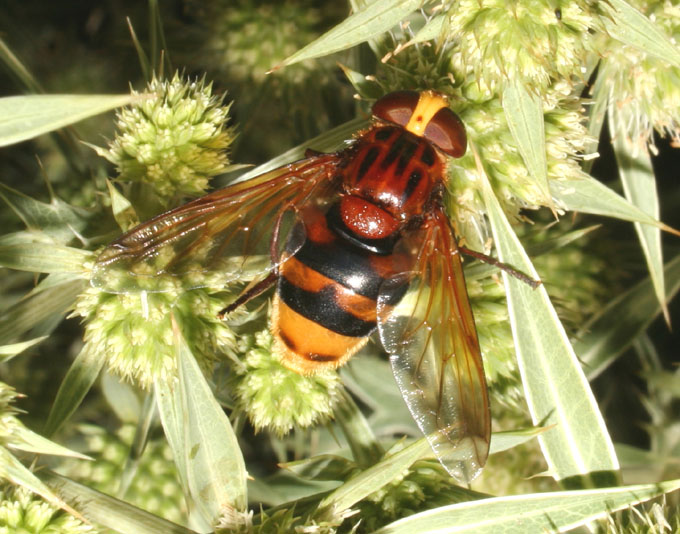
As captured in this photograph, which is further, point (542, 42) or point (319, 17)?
point (319, 17)

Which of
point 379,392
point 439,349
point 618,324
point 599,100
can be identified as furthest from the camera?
point 379,392

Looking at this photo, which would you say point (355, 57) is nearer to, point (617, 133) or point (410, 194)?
point (410, 194)

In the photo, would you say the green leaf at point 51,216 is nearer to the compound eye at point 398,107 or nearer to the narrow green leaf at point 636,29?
the compound eye at point 398,107

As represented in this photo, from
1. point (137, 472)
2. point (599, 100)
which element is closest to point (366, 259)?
point (599, 100)

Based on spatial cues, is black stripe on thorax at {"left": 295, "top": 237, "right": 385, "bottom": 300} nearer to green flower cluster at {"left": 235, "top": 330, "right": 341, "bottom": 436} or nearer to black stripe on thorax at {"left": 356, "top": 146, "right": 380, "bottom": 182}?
black stripe on thorax at {"left": 356, "top": 146, "right": 380, "bottom": 182}

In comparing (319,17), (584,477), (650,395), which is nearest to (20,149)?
(319,17)

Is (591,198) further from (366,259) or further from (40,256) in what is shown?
(40,256)

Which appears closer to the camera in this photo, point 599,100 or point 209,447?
point 209,447

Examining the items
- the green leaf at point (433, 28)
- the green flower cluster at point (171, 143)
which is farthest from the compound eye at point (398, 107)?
the green flower cluster at point (171, 143)
